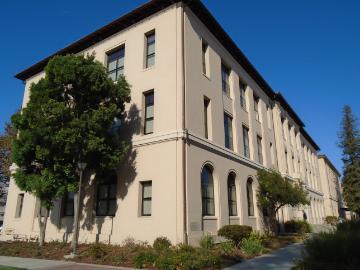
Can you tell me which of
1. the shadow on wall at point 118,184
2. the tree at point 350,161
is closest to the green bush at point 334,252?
the shadow on wall at point 118,184

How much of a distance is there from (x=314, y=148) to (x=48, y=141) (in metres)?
52.9

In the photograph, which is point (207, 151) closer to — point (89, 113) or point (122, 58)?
point (89, 113)

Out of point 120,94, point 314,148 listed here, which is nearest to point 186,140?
point 120,94

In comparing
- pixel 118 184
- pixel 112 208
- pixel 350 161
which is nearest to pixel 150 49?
pixel 118 184

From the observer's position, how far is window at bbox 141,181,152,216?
15.4 m

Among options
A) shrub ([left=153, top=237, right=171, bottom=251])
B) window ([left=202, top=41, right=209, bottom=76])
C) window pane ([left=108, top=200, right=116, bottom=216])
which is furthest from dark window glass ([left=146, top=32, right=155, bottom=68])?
shrub ([left=153, top=237, right=171, bottom=251])

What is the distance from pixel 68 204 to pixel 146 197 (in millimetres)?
6587

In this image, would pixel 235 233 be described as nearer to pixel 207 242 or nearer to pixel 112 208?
pixel 207 242

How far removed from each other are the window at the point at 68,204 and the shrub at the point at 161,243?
25.1ft

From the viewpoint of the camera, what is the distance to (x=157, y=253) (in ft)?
38.7

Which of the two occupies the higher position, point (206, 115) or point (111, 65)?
point (111, 65)

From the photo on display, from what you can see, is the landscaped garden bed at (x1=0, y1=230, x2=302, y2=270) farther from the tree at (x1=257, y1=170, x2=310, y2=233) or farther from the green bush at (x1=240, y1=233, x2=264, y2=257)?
the tree at (x1=257, y1=170, x2=310, y2=233)

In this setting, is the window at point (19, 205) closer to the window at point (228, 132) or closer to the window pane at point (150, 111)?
the window pane at point (150, 111)

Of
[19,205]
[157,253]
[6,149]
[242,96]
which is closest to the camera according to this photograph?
[157,253]
